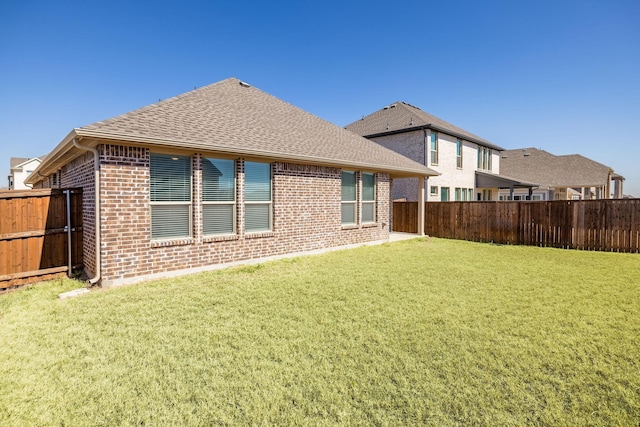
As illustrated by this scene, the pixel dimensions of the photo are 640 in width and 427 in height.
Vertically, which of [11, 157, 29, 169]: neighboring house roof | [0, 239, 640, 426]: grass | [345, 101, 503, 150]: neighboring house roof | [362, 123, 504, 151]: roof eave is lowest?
[0, 239, 640, 426]: grass

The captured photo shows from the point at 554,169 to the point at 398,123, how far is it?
21.5 m

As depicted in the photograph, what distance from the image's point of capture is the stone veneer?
19.6 feet

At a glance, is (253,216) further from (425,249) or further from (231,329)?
(425,249)

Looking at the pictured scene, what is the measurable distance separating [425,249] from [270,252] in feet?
20.3

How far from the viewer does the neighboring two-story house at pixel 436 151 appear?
17.9 metres

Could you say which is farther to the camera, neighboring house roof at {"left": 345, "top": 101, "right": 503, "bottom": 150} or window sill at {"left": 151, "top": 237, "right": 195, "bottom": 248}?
neighboring house roof at {"left": 345, "top": 101, "right": 503, "bottom": 150}

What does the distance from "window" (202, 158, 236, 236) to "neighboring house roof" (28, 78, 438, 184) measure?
1.61ft

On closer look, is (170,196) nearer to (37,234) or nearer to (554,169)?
(37,234)

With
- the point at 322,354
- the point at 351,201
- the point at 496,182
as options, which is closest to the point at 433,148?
the point at 496,182

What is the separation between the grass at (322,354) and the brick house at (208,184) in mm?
1036

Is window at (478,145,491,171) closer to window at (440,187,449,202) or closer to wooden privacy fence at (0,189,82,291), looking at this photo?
window at (440,187,449,202)

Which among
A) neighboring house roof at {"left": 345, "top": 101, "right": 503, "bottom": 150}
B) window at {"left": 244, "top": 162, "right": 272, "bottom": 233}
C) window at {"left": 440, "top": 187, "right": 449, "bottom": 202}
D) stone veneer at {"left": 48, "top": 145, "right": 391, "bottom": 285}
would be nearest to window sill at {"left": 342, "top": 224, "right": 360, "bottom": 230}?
stone veneer at {"left": 48, "top": 145, "right": 391, "bottom": 285}

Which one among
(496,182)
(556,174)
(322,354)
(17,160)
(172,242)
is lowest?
(322,354)

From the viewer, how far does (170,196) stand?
6.74m
